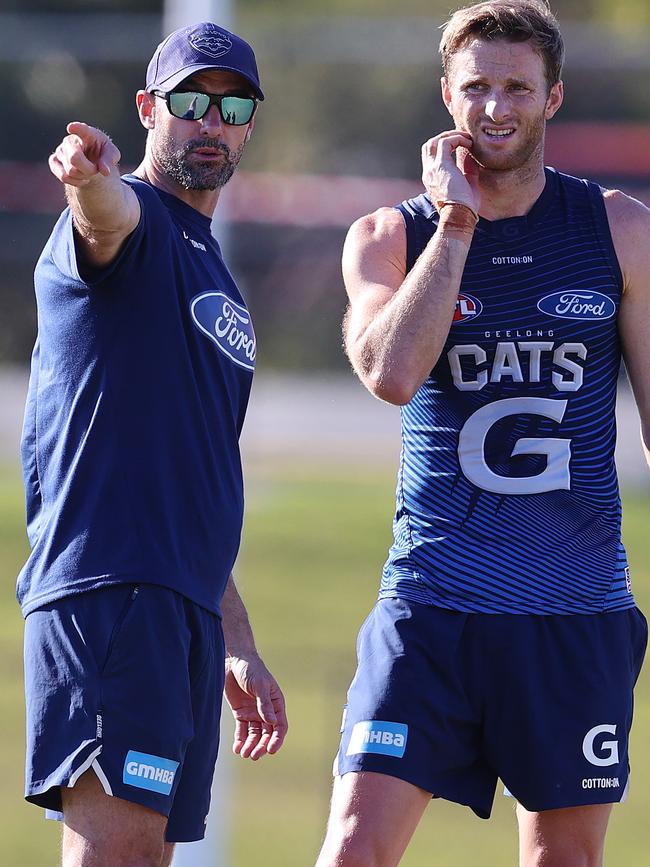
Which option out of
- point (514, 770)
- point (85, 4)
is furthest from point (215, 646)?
point (85, 4)

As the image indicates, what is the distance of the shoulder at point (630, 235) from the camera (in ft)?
11.4

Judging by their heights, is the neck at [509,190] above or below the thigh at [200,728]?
above

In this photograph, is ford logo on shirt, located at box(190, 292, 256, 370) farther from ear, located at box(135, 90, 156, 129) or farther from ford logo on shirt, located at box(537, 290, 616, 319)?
ford logo on shirt, located at box(537, 290, 616, 319)

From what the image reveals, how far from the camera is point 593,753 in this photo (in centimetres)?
334

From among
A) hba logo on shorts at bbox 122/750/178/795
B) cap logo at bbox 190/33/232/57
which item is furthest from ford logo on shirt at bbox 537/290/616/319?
hba logo on shorts at bbox 122/750/178/795

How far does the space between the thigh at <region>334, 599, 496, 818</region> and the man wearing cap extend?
0.33 metres

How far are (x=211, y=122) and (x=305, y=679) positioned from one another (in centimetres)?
639

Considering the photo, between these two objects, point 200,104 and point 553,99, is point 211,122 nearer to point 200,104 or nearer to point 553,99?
point 200,104

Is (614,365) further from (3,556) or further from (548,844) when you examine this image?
(3,556)

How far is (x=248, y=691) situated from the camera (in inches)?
139

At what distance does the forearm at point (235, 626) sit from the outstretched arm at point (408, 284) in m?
Result: 0.59

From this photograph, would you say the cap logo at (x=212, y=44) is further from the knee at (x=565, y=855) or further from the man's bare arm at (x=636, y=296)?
the knee at (x=565, y=855)

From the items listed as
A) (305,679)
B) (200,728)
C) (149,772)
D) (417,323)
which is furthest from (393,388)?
(305,679)

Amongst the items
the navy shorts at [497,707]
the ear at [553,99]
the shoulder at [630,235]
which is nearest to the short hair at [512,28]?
the ear at [553,99]
